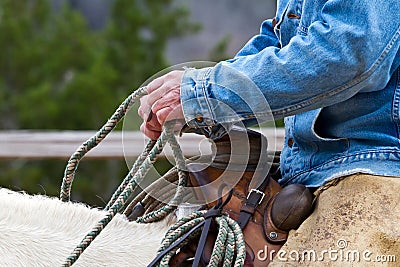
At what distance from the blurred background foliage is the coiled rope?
149 inches

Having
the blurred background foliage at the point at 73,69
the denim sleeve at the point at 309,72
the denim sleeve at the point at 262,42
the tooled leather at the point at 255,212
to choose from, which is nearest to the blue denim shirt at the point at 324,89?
the denim sleeve at the point at 309,72

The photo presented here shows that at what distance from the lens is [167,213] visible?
127 cm

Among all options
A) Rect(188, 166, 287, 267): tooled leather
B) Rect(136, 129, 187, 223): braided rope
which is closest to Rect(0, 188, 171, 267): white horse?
Rect(136, 129, 187, 223): braided rope

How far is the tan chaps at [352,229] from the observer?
1133mm

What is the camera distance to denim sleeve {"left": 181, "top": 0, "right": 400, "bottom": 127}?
3.54 feet

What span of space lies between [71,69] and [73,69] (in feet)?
0.09

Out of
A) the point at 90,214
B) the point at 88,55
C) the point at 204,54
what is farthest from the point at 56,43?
the point at 90,214

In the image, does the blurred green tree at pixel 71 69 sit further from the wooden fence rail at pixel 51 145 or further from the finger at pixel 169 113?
the finger at pixel 169 113

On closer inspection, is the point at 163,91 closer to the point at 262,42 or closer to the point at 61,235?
the point at 61,235

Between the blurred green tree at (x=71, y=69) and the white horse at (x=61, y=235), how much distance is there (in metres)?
3.78

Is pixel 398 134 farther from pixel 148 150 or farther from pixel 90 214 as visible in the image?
pixel 90 214

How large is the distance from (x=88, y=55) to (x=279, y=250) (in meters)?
4.28

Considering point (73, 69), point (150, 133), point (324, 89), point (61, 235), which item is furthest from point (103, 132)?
point (73, 69)

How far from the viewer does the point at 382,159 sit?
3.94 ft
